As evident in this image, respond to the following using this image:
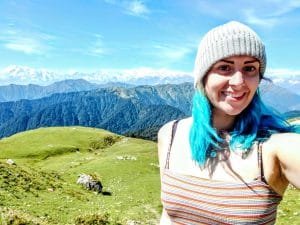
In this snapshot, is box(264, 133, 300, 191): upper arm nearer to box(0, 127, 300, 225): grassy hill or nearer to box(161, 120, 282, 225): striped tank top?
box(161, 120, 282, 225): striped tank top

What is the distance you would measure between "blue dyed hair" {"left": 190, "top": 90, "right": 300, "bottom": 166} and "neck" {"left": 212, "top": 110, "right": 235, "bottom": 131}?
0.20 ft

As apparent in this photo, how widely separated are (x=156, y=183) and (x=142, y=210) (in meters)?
10.6

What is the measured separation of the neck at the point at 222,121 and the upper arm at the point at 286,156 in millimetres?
648

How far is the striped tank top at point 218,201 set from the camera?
15.4 ft

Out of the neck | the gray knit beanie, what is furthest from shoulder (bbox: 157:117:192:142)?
the gray knit beanie

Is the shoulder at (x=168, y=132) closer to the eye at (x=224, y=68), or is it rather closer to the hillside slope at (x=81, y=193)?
the eye at (x=224, y=68)

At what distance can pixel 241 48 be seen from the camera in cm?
489

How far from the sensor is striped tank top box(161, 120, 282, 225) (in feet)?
15.4

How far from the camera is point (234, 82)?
16.4 feet

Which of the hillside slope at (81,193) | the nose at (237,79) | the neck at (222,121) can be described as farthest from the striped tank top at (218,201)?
the hillside slope at (81,193)

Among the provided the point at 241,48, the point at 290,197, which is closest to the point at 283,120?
the point at 241,48

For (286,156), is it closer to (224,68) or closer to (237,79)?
(237,79)

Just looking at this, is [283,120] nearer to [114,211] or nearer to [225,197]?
[225,197]

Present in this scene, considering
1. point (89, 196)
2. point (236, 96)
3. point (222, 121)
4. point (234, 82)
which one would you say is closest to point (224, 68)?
point (234, 82)
